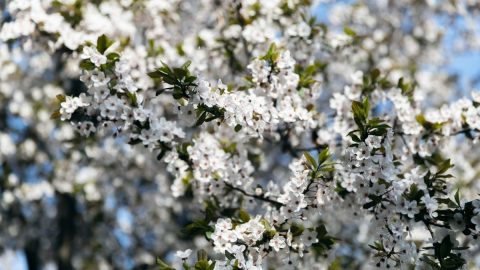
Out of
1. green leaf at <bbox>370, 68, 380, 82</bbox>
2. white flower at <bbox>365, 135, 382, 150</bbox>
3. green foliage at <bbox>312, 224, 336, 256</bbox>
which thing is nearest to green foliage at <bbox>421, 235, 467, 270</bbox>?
green foliage at <bbox>312, 224, 336, 256</bbox>

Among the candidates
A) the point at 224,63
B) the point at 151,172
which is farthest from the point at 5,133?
the point at 224,63

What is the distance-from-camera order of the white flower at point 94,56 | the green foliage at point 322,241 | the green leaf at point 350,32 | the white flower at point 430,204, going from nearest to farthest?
the white flower at point 430,204
the white flower at point 94,56
the green foliage at point 322,241
the green leaf at point 350,32

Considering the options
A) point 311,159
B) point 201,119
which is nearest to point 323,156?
point 311,159

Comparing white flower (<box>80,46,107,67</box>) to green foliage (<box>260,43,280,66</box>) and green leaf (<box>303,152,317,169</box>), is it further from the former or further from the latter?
green leaf (<box>303,152,317,169</box>)

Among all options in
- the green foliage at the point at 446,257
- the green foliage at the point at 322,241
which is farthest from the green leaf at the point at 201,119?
the green foliage at the point at 446,257

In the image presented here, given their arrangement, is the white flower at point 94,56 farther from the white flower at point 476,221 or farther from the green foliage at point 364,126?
the white flower at point 476,221

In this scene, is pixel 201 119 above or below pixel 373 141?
above

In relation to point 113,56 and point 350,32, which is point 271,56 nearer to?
point 113,56

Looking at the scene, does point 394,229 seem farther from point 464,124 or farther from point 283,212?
point 464,124
